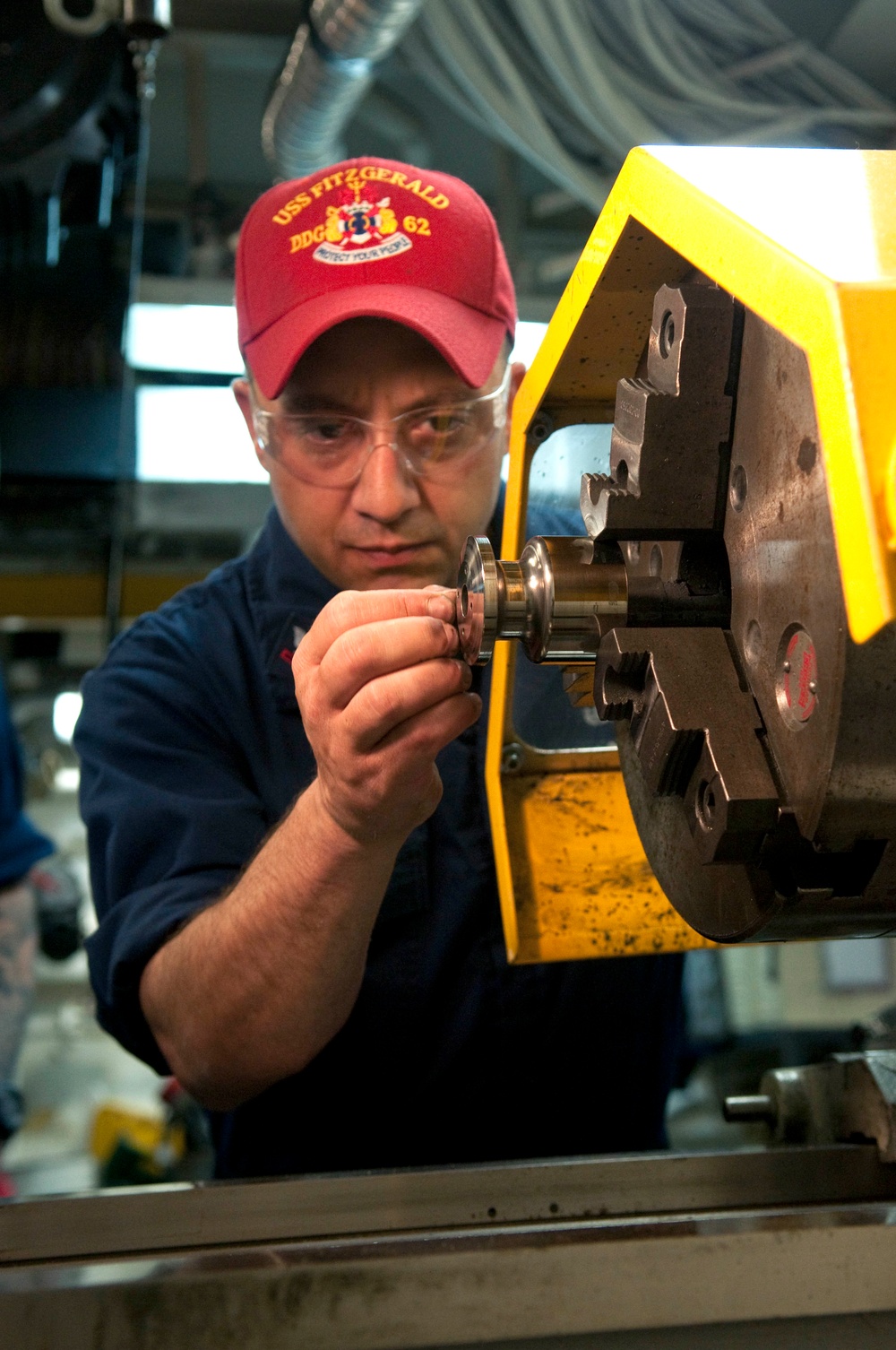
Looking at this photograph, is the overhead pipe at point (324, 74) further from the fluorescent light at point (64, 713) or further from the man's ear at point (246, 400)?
the fluorescent light at point (64, 713)

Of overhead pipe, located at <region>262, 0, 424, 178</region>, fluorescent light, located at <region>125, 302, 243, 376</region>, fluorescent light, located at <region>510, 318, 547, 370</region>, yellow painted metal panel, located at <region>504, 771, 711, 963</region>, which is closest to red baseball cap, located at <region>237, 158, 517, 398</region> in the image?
yellow painted metal panel, located at <region>504, 771, 711, 963</region>

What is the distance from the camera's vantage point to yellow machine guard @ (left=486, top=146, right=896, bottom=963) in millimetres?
380

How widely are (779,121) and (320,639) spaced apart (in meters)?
1.46

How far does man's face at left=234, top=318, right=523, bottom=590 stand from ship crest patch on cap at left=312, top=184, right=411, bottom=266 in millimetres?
61

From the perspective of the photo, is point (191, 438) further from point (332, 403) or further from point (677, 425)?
point (677, 425)

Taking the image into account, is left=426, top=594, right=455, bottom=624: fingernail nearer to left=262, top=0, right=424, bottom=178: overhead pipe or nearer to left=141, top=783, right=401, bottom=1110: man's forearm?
left=141, top=783, right=401, bottom=1110: man's forearm

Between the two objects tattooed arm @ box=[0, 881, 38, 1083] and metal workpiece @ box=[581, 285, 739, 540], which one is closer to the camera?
metal workpiece @ box=[581, 285, 739, 540]

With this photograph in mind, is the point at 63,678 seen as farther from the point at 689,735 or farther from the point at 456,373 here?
the point at 689,735

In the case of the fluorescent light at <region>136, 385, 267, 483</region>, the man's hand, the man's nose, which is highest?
the fluorescent light at <region>136, 385, 267, 483</region>

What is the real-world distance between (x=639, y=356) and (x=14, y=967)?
1.77 metres

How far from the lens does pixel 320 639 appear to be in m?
0.76

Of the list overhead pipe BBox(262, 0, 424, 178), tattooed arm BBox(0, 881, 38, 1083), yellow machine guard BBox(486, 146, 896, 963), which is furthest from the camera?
tattooed arm BBox(0, 881, 38, 1083)

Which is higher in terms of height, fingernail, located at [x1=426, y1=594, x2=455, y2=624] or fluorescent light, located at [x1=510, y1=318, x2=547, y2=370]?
fluorescent light, located at [x1=510, y1=318, x2=547, y2=370]

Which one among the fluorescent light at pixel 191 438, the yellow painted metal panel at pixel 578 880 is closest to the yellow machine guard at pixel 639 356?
the yellow painted metal panel at pixel 578 880
